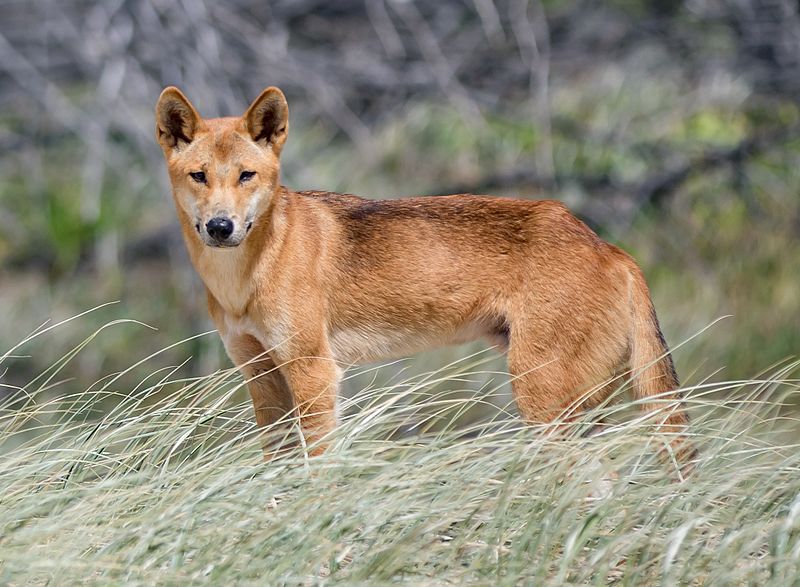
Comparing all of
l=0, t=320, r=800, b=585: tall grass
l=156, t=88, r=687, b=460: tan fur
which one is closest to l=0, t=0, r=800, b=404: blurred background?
l=156, t=88, r=687, b=460: tan fur

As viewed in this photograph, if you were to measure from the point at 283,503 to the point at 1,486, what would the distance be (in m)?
1.00

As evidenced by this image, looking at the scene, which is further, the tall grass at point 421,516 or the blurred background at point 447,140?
the blurred background at point 447,140

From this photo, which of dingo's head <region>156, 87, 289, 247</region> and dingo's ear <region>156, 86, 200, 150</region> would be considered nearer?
dingo's head <region>156, 87, 289, 247</region>

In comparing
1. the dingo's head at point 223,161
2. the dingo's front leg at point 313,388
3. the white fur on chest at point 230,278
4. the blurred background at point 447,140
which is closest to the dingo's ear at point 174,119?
the dingo's head at point 223,161

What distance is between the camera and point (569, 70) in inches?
433

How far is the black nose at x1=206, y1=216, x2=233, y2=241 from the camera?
4.76 m

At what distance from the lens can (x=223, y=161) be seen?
494 centimetres

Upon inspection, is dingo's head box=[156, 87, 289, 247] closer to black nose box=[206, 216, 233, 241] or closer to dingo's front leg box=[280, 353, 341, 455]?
black nose box=[206, 216, 233, 241]

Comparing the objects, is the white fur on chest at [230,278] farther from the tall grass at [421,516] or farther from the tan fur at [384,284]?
the tall grass at [421,516]

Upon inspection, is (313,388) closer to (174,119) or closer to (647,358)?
(174,119)

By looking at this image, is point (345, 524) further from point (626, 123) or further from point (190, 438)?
point (626, 123)

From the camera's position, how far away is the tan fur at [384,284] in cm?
498

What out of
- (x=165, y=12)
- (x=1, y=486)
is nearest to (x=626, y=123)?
(x=165, y=12)

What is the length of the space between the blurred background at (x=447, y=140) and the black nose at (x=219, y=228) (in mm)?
4433
